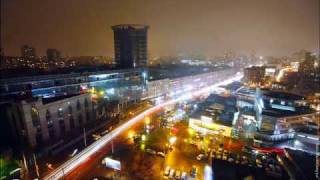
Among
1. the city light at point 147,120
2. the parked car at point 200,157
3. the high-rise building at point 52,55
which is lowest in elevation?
the parked car at point 200,157

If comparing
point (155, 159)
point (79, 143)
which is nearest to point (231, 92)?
point (155, 159)

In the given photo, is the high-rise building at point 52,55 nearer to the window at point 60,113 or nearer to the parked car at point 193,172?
A: the window at point 60,113

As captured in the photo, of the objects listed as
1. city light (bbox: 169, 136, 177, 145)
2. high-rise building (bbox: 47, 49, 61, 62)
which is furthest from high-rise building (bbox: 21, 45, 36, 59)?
city light (bbox: 169, 136, 177, 145)

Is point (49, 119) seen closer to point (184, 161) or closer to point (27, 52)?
point (184, 161)

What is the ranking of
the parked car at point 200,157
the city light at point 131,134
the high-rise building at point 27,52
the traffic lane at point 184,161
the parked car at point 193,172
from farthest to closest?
1. the high-rise building at point 27,52
2. the city light at point 131,134
3. the parked car at point 200,157
4. the traffic lane at point 184,161
5. the parked car at point 193,172

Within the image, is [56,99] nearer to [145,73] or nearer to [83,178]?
[83,178]

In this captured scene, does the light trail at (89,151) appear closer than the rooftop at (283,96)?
Yes

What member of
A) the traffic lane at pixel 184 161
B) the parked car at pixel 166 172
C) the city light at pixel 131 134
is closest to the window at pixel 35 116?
the city light at pixel 131 134

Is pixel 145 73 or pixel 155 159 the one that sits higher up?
pixel 145 73

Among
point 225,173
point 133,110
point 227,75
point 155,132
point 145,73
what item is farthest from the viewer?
point 227,75

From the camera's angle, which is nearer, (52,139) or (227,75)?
(52,139)
